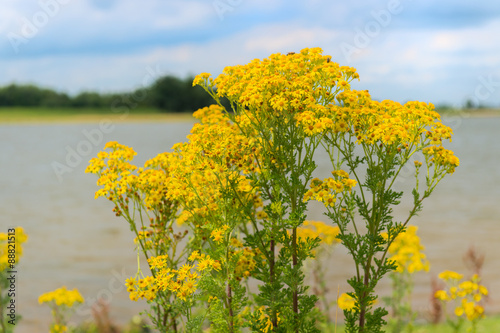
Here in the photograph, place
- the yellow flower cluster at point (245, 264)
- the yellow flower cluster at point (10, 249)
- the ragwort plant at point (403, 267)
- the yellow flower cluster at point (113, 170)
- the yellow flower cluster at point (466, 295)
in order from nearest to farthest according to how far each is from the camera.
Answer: the yellow flower cluster at point (245, 264)
the yellow flower cluster at point (113, 170)
the yellow flower cluster at point (466, 295)
the yellow flower cluster at point (10, 249)
the ragwort plant at point (403, 267)

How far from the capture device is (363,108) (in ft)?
9.84

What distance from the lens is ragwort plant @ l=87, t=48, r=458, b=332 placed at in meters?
2.99

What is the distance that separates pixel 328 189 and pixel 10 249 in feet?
11.1

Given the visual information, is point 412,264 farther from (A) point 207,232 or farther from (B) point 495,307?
(B) point 495,307

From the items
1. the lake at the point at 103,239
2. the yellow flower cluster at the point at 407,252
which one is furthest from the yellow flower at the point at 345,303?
the lake at the point at 103,239

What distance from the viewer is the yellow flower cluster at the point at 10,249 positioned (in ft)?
14.8

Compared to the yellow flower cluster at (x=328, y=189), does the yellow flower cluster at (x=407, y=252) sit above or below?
below

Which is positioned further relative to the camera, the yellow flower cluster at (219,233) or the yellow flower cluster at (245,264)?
the yellow flower cluster at (245,264)

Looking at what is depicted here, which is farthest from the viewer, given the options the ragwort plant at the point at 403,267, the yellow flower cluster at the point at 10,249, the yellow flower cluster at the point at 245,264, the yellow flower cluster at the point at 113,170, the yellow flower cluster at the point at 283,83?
the ragwort plant at the point at 403,267

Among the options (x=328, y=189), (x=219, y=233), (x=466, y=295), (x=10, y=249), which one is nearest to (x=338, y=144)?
(x=328, y=189)

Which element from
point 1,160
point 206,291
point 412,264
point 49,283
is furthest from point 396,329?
point 1,160

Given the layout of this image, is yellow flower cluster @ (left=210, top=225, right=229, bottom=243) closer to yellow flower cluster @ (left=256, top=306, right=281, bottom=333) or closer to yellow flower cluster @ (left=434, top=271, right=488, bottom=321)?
yellow flower cluster @ (left=256, top=306, right=281, bottom=333)

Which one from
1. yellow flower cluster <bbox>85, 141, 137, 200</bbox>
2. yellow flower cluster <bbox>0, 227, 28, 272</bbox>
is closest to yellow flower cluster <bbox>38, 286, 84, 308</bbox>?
yellow flower cluster <bbox>0, 227, 28, 272</bbox>

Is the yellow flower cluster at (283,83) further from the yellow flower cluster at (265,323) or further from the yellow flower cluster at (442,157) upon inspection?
the yellow flower cluster at (265,323)
